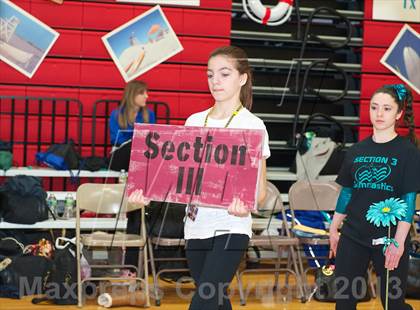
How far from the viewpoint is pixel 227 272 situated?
3.06 metres

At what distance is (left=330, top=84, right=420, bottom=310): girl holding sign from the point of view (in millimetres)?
3652

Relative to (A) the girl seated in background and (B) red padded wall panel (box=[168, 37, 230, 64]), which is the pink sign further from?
(B) red padded wall panel (box=[168, 37, 230, 64])

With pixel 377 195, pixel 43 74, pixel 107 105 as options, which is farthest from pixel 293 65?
pixel 377 195

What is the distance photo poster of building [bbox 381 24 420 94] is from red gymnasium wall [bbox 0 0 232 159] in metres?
1.87

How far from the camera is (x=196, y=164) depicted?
10.5ft

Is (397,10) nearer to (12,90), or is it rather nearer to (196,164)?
(12,90)

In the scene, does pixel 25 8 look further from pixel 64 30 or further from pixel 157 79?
pixel 157 79

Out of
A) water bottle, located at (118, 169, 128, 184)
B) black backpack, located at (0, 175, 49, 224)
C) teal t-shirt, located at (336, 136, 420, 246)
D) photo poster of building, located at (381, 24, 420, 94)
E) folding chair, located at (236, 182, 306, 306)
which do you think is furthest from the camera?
photo poster of building, located at (381, 24, 420, 94)

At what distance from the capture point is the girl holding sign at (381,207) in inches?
144

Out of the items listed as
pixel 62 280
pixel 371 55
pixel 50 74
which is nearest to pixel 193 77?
pixel 50 74

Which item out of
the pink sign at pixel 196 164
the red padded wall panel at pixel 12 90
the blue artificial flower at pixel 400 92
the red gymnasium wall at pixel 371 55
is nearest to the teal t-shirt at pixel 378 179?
the blue artificial flower at pixel 400 92

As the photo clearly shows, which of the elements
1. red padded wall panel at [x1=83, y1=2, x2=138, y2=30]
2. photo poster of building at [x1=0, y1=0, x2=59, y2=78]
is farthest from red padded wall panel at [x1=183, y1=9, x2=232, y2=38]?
photo poster of building at [x1=0, y1=0, x2=59, y2=78]

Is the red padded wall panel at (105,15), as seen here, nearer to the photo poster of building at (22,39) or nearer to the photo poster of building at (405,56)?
the photo poster of building at (22,39)

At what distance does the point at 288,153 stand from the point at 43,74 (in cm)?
268
